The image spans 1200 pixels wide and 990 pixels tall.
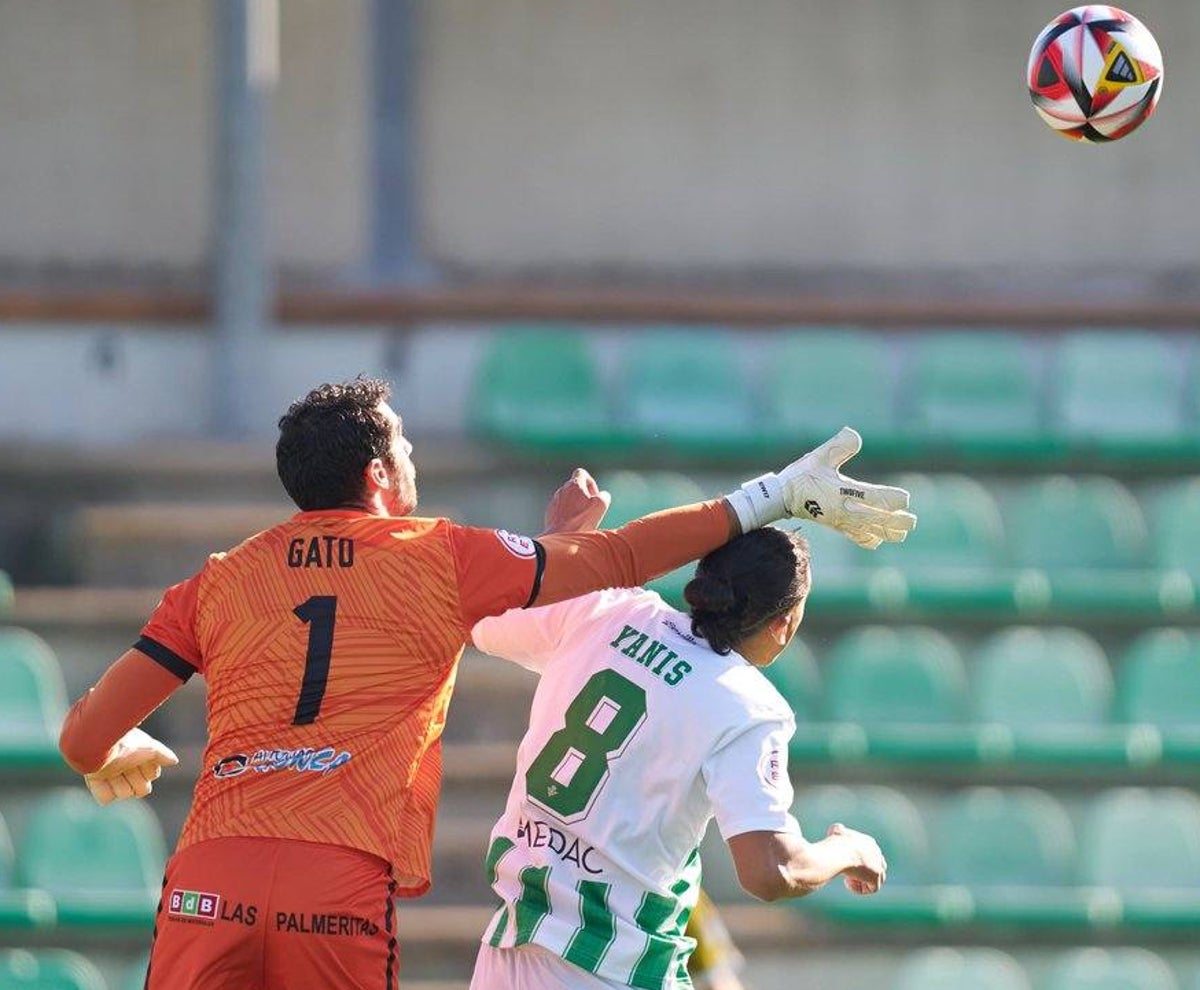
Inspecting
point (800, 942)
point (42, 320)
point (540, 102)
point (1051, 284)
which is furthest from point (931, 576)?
point (42, 320)

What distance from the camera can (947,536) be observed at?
8.07 meters

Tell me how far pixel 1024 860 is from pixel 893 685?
804 millimetres

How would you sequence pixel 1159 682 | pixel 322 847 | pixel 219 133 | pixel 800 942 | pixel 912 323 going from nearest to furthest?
pixel 322 847 < pixel 800 942 < pixel 1159 682 < pixel 219 133 < pixel 912 323

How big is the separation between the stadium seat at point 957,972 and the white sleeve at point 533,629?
300cm

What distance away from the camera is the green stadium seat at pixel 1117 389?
8930mm

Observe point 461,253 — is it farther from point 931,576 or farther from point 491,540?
point 491,540

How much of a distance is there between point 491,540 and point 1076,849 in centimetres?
407

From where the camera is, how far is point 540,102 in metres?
9.59

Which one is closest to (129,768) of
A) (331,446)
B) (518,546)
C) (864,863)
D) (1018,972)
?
(331,446)

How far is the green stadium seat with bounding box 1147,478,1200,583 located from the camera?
320 inches

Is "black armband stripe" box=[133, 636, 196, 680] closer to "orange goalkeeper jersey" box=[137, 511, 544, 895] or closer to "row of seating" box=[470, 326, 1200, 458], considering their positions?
"orange goalkeeper jersey" box=[137, 511, 544, 895]

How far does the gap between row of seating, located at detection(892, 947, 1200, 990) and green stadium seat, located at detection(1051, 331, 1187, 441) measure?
8.90ft

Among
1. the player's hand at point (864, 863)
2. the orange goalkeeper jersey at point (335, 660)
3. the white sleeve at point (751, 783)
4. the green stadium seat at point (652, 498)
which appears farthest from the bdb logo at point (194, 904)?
the green stadium seat at point (652, 498)

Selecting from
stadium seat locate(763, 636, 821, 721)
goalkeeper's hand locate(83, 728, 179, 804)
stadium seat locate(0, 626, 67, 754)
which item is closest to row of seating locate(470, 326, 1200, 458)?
stadium seat locate(763, 636, 821, 721)
